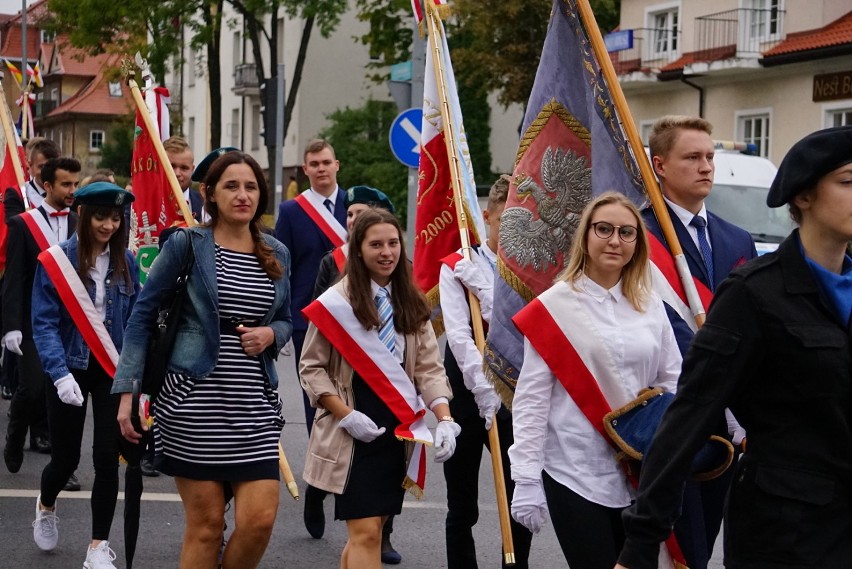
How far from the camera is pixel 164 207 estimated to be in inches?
344

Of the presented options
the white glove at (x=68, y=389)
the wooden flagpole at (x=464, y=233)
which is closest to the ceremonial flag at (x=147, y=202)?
the wooden flagpole at (x=464, y=233)

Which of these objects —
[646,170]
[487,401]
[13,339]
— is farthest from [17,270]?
[646,170]

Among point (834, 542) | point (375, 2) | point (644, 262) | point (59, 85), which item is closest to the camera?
point (834, 542)

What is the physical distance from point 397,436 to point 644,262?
139cm

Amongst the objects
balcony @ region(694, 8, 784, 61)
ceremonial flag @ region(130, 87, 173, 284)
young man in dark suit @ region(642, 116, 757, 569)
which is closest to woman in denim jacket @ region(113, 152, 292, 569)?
young man in dark suit @ region(642, 116, 757, 569)

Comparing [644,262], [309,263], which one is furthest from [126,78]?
[644,262]

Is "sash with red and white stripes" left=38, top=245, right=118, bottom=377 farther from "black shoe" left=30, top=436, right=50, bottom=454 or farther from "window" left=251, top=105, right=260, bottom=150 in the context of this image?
"window" left=251, top=105, right=260, bottom=150

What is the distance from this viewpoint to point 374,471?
5578mm

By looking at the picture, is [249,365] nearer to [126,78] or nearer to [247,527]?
[247,527]

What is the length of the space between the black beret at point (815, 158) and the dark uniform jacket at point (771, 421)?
142 millimetres

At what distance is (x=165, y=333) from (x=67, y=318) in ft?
5.77

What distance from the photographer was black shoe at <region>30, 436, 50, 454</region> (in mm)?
10047

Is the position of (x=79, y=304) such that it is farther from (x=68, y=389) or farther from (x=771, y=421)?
(x=771, y=421)

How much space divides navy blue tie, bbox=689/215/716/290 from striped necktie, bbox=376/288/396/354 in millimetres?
1297
